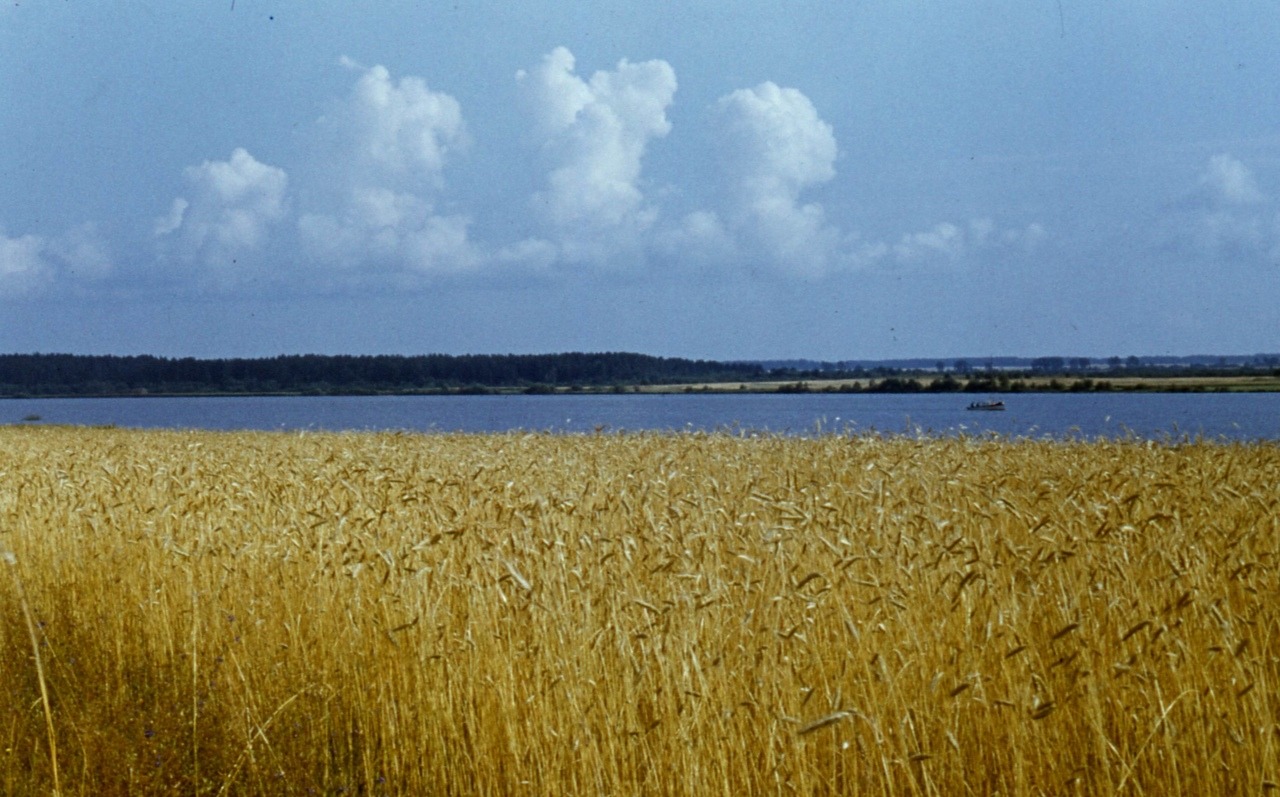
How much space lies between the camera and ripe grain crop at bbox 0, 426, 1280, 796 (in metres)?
3.83

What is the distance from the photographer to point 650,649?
416cm

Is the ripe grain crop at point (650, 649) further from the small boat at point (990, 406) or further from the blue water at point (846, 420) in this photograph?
the small boat at point (990, 406)

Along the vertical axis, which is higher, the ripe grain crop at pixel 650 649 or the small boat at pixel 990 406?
the ripe grain crop at pixel 650 649

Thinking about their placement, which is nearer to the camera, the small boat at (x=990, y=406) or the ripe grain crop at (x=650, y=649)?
the ripe grain crop at (x=650, y=649)

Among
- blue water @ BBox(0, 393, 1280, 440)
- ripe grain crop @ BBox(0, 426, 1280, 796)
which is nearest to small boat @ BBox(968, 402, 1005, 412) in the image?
blue water @ BBox(0, 393, 1280, 440)

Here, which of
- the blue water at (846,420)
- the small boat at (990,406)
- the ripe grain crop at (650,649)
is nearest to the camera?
the ripe grain crop at (650,649)

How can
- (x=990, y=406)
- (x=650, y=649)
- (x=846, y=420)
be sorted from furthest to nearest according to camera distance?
(x=990, y=406) → (x=846, y=420) → (x=650, y=649)

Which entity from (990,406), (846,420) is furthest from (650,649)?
(990,406)

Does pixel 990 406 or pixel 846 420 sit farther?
pixel 990 406

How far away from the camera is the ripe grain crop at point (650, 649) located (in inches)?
151

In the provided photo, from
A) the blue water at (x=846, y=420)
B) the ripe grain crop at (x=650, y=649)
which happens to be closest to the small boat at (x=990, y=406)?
the blue water at (x=846, y=420)

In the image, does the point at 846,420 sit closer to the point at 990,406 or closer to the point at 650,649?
the point at 650,649

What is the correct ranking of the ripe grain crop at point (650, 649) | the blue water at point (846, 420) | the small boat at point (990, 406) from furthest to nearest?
the small boat at point (990, 406) → the blue water at point (846, 420) → the ripe grain crop at point (650, 649)

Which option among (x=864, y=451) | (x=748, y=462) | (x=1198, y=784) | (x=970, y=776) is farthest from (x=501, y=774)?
(x=864, y=451)
